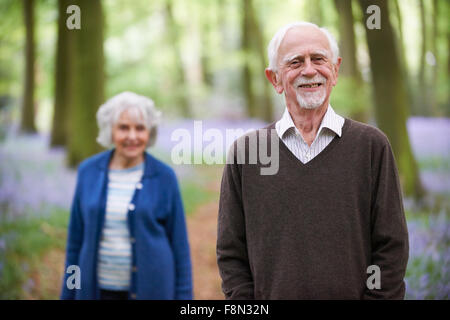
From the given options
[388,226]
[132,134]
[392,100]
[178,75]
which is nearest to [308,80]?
[388,226]

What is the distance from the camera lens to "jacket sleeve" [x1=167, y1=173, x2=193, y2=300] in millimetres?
2475

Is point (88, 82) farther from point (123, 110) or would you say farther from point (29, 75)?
point (123, 110)

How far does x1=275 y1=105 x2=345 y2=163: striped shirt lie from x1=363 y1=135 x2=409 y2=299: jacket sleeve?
0.20 metres

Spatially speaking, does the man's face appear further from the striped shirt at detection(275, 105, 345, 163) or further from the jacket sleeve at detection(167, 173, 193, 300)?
the jacket sleeve at detection(167, 173, 193, 300)

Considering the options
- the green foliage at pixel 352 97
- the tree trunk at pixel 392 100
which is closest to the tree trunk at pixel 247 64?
the green foliage at pixel 352 97

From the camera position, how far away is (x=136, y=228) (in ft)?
7.73

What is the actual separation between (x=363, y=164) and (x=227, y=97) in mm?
4987

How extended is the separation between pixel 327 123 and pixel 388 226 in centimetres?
47

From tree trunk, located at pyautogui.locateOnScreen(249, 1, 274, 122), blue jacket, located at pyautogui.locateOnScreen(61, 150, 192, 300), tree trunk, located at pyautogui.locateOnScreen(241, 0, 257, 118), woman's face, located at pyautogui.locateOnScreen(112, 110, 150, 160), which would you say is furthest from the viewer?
tree trunk, located at pyautogui.locateOnScreen(241, 0, 257, 118)

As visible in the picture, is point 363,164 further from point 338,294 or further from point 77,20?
point 77,20

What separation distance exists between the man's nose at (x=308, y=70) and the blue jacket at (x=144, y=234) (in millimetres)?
1139

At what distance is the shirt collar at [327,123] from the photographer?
167cm

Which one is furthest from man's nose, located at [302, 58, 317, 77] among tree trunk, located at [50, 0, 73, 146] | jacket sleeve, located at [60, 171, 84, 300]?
tree trunk, located at [50, 0, 73, 146]

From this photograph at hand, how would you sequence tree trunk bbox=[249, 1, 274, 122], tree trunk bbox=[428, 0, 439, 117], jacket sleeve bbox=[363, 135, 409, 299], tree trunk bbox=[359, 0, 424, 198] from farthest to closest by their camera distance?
tree trunk bbox=[249, 1, 274, 122]
tree trunk bbox=[428, 0, 439, 117]
tree trunk bbox=[359, 0, 424, 198]
jacket sleeve bbox=[363, 135, 409, 299]
